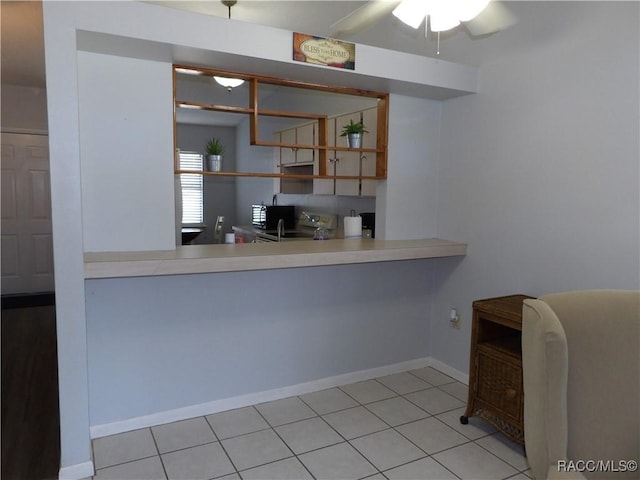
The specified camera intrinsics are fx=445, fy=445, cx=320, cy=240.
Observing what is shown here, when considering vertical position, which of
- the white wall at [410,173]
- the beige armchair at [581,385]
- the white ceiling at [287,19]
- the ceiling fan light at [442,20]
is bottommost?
the beige armchair at [581,385]

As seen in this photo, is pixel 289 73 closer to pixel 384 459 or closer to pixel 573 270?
pixel 573 270

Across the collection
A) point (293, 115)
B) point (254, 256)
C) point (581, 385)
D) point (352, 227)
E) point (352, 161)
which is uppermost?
point (293, 115)

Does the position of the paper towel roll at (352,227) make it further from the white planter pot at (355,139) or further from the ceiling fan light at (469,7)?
the ceiling fan light at (469,7)

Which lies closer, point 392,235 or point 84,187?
point 84,187

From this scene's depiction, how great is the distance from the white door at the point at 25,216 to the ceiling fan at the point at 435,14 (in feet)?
16.1

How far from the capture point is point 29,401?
301 centimetres

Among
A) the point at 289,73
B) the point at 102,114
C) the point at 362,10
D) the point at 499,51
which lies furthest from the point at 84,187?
the point at 499,51

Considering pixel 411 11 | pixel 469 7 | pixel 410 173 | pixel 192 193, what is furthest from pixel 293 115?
pixel 192 193

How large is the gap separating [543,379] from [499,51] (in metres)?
2.45

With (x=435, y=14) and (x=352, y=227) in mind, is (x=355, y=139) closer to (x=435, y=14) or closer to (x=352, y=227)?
(x=352, y=227)

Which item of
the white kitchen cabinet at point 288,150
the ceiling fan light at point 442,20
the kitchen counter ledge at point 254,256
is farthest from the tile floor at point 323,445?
the white kitchen cabinet at point 288,150

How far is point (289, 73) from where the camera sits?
2.63 meters

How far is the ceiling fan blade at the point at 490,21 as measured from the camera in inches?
77.0

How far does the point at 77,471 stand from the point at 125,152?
1593 millimetres
